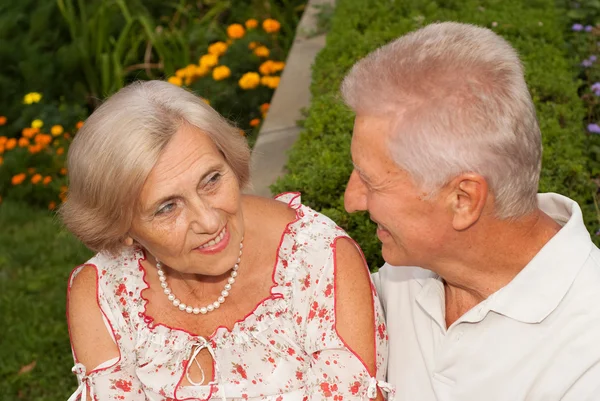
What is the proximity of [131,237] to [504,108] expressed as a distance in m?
1.47

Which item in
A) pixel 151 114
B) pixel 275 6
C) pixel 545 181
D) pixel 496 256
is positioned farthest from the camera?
pixel 275 6

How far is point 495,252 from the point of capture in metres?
2.57

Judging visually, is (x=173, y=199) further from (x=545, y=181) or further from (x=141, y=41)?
(x=141, y=41)

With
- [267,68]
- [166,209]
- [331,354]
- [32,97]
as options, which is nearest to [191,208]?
[166,209]

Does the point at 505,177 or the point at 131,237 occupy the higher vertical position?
the point at 505,177

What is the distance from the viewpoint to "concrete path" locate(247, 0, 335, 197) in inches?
197

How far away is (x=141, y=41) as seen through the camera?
7711 mm

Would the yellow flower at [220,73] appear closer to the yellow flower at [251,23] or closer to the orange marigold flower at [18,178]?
the yellow flower at [251,23]

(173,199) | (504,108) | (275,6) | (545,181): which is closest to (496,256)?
(504,108)

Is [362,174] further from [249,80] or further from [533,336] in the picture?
[249,80]

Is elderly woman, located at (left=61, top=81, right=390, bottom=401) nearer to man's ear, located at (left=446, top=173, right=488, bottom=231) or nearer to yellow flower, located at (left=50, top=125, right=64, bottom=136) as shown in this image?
man's ear, located at (left=446, top=173, right=488, bottom=231)

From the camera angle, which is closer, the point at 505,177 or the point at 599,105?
the point at 505,177

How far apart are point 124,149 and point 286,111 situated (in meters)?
2.90

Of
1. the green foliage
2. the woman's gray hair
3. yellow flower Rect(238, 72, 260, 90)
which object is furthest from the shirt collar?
yellow flower Rect(238, 72, 260, 90)
